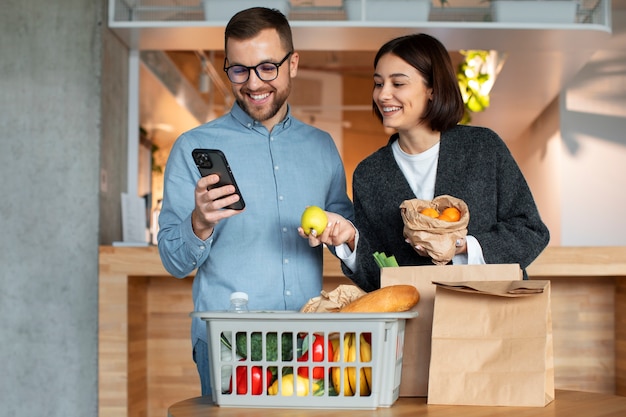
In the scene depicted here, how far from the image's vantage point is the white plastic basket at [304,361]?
1.27m

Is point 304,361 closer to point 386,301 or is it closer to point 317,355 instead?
point 317,355

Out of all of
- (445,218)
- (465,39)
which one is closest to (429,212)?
(445,218)

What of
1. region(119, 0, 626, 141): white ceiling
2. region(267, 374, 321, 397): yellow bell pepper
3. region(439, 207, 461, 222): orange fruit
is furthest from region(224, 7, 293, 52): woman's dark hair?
region(119, 0, 626, 141): white ceiling

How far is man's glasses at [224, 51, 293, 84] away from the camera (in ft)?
5.77

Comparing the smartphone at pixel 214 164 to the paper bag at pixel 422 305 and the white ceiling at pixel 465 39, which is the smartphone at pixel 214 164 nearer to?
the paper bag at pixel 422 305

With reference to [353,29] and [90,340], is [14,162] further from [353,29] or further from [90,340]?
[353,29]

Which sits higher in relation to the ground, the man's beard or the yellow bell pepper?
the man's beard

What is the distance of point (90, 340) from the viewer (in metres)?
3.44

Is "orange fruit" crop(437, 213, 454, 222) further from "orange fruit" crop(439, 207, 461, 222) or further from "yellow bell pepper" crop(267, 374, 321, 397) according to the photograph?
"yellow bell pepper" crop(267, 374, 321, 397)

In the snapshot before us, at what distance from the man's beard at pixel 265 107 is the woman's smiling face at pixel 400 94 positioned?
21cm

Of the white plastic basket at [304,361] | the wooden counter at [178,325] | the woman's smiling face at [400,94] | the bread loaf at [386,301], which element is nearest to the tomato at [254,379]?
the white plastic basket at [304,361]

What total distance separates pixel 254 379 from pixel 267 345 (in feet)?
0.20

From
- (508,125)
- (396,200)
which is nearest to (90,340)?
(396,200)

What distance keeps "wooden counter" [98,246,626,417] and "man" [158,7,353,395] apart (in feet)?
4.86
